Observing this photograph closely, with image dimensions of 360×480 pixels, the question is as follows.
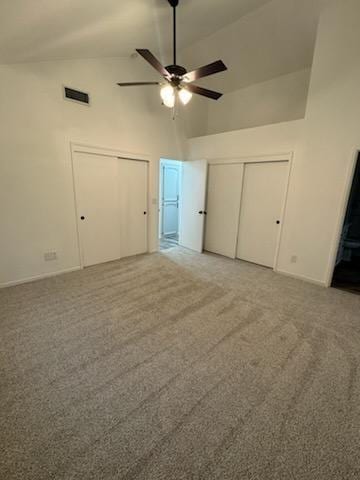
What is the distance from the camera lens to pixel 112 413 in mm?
1386

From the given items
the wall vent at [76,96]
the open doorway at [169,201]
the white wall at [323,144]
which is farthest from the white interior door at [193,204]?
the wall vent at [76,96]

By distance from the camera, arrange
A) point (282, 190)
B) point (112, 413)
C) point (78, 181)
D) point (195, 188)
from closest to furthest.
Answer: point (112, 413) → point (78, 181) → point (282, 190) → point (195, 188)

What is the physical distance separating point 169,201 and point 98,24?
13.1 feet

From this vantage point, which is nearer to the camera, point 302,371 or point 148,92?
point 302,371

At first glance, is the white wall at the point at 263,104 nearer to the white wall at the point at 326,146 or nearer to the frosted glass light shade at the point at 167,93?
the white wall at the point at 326,146

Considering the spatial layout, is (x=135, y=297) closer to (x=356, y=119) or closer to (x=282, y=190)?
(x=282, y=190)

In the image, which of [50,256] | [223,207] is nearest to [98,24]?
[50,256]

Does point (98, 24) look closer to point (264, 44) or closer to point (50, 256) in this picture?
point (264, 44)

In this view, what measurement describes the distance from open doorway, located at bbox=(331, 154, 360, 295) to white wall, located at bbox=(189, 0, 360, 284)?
0.77 m

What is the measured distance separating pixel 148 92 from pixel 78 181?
2.11 metres

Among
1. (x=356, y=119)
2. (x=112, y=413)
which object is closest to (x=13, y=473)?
(x=112, y=413)

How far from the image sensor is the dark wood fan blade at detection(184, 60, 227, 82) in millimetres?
1895

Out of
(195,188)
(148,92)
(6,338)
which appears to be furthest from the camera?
(195,188)

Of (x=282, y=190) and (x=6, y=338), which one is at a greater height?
(x=282, y=190)
